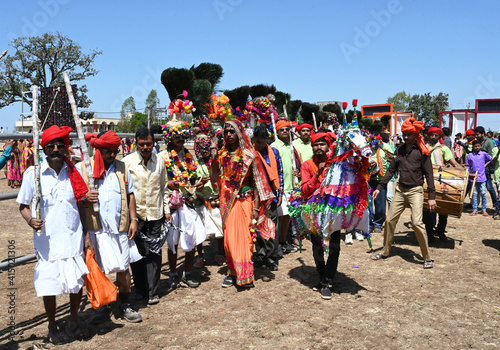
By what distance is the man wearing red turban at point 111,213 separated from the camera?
4340 millimetres

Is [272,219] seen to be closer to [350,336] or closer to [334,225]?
[334,225]

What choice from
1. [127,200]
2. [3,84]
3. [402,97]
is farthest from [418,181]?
[402,97]

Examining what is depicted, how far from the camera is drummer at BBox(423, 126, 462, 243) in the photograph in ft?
26.0

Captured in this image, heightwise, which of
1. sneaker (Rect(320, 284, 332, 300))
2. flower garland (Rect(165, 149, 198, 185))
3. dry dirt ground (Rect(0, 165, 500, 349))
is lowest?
dry dirt ground (Rect(0, 165, 500, 349))

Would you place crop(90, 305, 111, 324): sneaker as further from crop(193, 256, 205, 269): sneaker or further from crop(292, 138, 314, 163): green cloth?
crop(292, 138, 314, 163): green cloth

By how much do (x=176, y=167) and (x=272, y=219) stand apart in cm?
173

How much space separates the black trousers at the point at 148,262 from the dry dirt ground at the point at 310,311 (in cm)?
25

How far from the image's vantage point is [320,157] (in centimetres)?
542

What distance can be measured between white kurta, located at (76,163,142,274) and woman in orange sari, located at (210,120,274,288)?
1615 millimetres

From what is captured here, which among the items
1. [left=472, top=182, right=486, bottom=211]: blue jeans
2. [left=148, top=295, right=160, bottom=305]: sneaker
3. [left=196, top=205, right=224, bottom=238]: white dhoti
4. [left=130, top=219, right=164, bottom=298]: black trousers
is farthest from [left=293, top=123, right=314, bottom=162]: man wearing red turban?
[left=472, top=182, right=486, bottom=211]: blue jeans

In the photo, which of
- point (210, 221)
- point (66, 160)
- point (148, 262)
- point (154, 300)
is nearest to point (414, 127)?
point (210, 221)

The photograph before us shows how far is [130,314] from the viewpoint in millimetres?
4652

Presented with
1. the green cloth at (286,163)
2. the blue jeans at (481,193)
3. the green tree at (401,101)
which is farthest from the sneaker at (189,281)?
the green tree at (401,101)

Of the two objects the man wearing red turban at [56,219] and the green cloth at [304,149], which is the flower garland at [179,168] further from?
the green cloth at [304,149]
